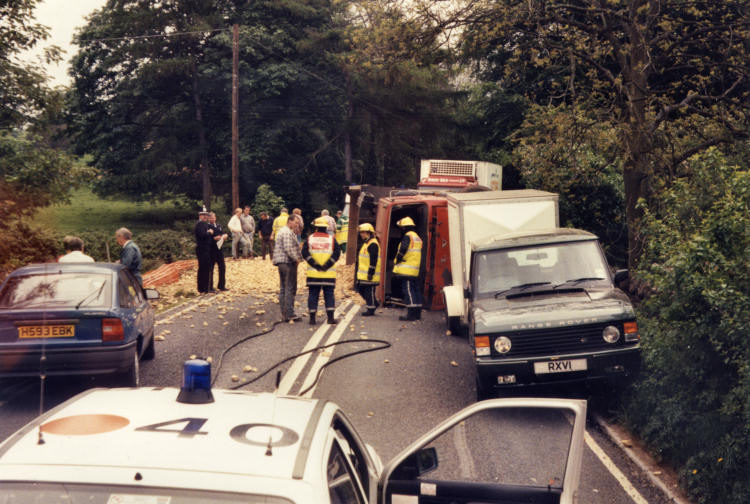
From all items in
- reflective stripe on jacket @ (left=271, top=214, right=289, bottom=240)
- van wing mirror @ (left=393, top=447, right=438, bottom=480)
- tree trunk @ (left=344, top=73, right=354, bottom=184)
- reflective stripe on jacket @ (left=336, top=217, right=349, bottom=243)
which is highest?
tree trunk @ (left=344, top=73, right=354, bottom=184)

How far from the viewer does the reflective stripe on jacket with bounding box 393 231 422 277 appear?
594 inches

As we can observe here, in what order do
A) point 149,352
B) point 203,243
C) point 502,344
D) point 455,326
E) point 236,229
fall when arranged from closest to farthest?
1. point 502,344
2. point 149,352
3. point 455,326
4. point 203,243
5. point 236,229

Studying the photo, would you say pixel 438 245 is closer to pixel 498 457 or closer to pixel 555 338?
pixel 555 338

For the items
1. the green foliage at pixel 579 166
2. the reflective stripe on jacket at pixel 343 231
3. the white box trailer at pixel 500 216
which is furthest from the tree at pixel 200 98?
the white box trailer at pixel 500 216

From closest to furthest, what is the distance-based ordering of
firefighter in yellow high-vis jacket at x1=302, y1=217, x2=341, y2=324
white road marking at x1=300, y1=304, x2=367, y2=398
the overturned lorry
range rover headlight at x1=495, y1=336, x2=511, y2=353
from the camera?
1. the overturned lorry
2. range rover headlight at x1=495, y1=336, x2=511, y2=353
3. white road marking at x1=300, y1=304, x2=367, y2=398
4. firefighter in yellow high-vis jacket at x1=302, y1=217, x2=341, y2=324

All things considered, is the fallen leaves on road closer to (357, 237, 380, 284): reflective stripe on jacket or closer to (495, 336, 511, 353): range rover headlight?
(357, 237, 380, 284): reflective stripe on jacket

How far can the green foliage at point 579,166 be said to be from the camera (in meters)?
15.5

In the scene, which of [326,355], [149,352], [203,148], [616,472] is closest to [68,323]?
[149,352]

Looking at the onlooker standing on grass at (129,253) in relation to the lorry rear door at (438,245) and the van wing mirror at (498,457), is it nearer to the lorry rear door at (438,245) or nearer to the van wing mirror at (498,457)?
the lorry rear door at (438,245)

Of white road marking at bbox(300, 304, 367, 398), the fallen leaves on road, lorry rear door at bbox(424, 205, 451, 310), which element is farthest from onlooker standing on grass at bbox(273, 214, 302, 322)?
lorry rear door at bbox(424, 205, 451, 310)

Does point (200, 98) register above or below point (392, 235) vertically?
above

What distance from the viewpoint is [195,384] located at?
343 cm

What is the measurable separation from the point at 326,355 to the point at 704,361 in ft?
19.6

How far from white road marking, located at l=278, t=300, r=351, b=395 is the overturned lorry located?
2.34 m
